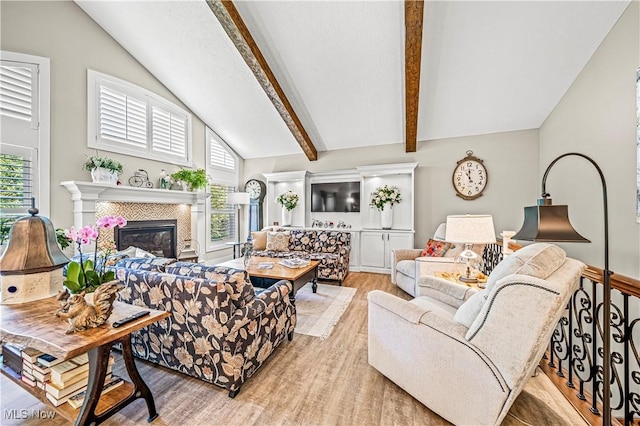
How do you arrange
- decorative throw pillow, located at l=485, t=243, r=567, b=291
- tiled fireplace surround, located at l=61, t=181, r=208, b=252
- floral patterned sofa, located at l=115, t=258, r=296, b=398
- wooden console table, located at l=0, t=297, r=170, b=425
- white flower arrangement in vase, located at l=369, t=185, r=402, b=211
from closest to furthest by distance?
wooden console table, located at l=0, t=297, r=170, b=425 < decorative throw pillow, located at l=485, t=243, r=567, b=291 < floral patterned sofa, located at l=115, t=258, r=296, b=398 < tiled fireplace surround, located at l=61, t=181, r=208, b=252 < white flower arrangement in vase, located at l=369, t=185, r=402, b=211

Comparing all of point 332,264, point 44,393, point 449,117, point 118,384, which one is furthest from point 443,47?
point 44,393

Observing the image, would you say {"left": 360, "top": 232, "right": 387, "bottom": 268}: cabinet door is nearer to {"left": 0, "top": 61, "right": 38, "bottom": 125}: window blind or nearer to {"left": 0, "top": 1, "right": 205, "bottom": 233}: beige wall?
{"left": 0, "top": 1, "right": 205, "bottom": 233}: beige wall

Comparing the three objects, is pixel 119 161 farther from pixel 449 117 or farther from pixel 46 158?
pixel 449 117

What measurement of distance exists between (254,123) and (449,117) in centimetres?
385

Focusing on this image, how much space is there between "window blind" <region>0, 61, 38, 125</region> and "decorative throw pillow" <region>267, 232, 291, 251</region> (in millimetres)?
3601

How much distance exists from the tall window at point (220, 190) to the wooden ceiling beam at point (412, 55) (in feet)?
14.4

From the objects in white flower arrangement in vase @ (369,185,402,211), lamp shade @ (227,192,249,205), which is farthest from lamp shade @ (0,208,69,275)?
white flower arrangement in vase @ (369,185,402,211)

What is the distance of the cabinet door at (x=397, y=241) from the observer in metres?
4.94

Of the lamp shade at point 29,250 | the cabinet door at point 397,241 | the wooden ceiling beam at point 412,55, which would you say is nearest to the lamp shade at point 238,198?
the cabinet door at point 397,241

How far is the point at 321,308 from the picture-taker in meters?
3.33

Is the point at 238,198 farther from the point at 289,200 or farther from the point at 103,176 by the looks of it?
the point at 103,176

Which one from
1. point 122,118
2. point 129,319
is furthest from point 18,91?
point 129,319

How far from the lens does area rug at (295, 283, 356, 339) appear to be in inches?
110

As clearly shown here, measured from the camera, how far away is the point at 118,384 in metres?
1.66
